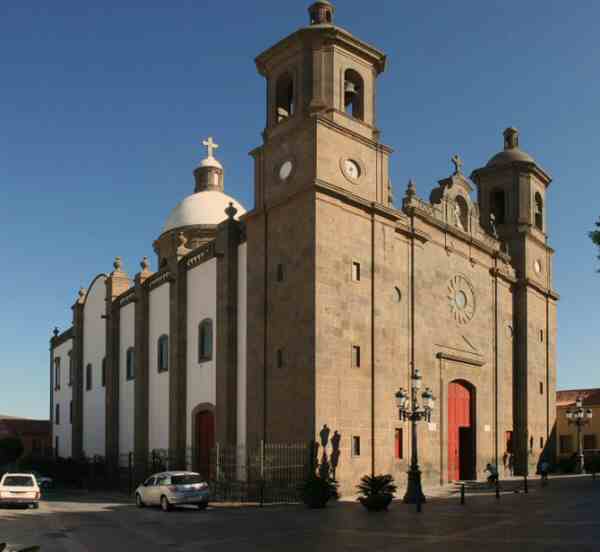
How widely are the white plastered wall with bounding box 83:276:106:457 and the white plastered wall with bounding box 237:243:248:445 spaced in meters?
17.6

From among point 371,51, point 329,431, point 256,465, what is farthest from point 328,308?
point 371,51

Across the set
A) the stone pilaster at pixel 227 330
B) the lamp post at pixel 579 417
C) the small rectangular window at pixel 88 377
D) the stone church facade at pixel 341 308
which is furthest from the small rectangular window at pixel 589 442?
the stone pilaster at pixel 227 330

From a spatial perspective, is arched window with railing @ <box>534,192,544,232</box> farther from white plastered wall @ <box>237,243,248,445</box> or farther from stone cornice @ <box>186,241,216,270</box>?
stone cornice @ <box>186,241,216,270</box>

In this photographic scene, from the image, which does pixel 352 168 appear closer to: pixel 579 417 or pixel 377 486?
pixel 377 486

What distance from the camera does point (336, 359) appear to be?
93.9 feet

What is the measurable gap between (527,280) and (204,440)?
20928 mm

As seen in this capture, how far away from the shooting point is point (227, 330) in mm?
32406

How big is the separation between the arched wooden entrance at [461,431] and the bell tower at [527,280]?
17.0ft

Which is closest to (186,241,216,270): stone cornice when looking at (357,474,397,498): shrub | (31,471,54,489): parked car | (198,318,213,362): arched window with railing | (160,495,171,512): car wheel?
(198,318,213,362): arched window with railing

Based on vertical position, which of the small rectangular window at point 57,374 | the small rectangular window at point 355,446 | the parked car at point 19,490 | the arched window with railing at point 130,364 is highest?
the arched window with railing at point 130,364

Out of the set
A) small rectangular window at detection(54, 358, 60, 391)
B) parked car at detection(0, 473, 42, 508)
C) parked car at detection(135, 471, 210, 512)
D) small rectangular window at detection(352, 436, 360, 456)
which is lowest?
parked car at detection(0, 473, 42, 508)

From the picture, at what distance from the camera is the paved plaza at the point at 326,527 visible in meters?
16.6

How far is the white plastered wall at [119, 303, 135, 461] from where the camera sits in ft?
140

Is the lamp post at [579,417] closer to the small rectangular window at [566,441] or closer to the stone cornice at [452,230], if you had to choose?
the stone cornice at [452,230]
